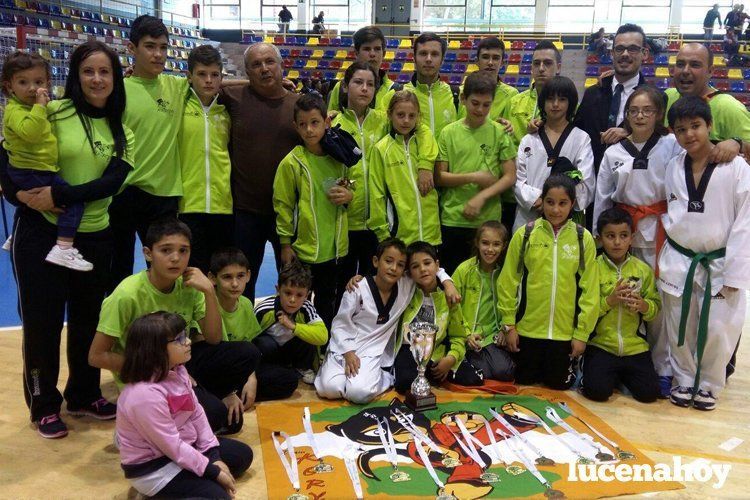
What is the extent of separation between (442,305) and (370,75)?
1450mm

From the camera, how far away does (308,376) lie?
11.8 ft

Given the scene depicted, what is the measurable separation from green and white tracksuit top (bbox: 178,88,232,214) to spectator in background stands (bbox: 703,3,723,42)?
58.6 feet

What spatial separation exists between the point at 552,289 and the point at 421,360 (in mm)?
927

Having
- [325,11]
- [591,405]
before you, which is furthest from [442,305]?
[325,11]

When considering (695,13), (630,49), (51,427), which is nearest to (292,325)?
(51,427)

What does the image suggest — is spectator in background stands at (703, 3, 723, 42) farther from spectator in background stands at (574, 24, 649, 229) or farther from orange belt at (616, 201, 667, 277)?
orange belt at (616, 201, 667, 277)

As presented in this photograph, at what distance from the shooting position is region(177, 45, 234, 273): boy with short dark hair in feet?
11.0

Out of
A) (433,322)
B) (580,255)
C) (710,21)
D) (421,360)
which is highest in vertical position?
(710,21)

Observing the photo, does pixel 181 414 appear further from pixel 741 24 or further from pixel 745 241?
pixel 741 24

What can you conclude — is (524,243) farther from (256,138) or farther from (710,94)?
(256,138)

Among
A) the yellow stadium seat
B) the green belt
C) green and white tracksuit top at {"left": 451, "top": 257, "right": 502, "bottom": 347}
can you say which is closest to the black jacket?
the green belt

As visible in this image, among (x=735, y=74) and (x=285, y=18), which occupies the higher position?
(x=285, y=18)

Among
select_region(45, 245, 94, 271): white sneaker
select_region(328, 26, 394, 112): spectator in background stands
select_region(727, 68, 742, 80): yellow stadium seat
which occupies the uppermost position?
select_region(727, 68, 742, 80): yellow stadium seat

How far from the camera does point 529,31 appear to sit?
19.1 metres
